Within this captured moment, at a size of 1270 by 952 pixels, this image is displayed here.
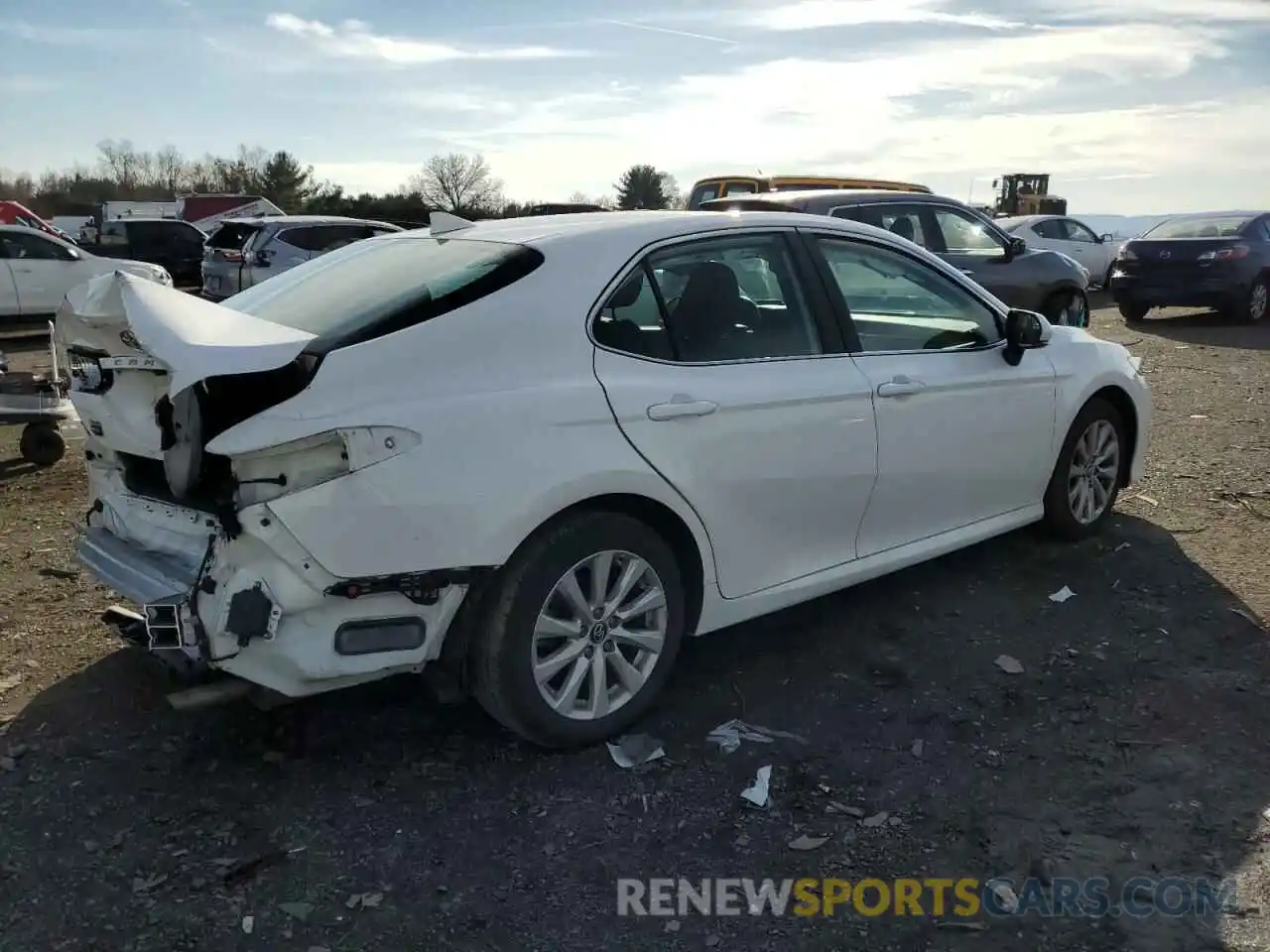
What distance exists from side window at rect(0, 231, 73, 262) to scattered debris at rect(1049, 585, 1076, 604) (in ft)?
54.9

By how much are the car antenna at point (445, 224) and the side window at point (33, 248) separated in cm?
1540

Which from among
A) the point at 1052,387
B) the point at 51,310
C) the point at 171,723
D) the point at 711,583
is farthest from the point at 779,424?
the point at 51,310

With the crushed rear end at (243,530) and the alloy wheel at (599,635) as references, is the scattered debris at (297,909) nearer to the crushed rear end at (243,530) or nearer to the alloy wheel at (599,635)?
the crushed rear end at (243,530)

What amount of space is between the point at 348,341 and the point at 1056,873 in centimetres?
245

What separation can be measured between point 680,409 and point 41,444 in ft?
19.3

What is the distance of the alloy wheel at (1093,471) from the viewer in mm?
5352

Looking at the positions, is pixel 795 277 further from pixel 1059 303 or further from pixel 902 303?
pixel 1059 303

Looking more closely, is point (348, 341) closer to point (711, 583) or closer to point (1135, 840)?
point (711, 583)

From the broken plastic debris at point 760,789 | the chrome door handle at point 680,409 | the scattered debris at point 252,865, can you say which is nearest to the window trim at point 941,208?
the chrome door handle at point 680,409

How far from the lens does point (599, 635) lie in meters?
3.53

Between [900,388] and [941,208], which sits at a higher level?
[941,208]

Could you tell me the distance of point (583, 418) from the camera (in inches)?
133

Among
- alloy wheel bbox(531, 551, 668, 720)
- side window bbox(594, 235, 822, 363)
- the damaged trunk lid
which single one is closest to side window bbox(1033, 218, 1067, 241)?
side window bbox(594, 235, 822, 363)

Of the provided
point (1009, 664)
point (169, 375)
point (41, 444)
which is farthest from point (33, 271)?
point (1009, 664)
